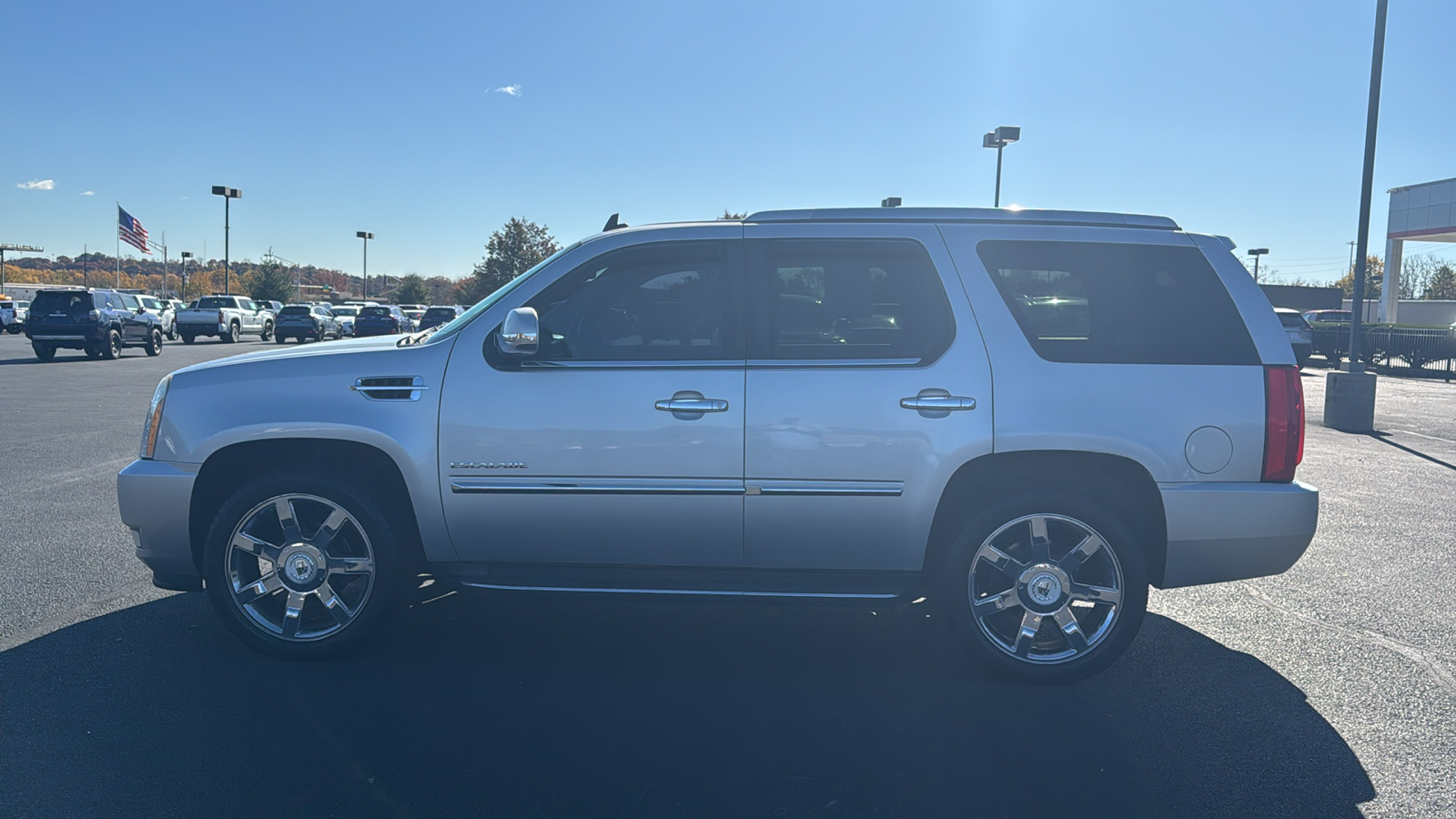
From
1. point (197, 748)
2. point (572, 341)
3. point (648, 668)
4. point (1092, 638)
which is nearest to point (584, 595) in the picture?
point (648, 668)

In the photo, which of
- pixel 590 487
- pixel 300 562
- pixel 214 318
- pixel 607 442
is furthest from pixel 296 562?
pixel 214 318

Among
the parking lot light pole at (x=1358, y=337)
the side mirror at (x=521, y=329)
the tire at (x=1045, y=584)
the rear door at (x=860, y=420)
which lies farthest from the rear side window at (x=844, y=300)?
Result: the parking lot light pole at (x=1358, y=337)

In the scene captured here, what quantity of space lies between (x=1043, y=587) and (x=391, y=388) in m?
2.88

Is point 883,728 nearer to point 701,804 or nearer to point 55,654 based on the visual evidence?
point 701,804

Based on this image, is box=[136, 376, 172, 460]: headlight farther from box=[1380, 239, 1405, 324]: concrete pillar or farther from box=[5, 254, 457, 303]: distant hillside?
box=[5, 254, 457, 303]: distant hillside

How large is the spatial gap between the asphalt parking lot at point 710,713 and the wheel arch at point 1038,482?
554 mm

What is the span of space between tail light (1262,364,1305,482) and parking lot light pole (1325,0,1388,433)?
11013mm

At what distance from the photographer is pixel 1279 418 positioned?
4.19m

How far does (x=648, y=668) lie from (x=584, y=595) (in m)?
0.48

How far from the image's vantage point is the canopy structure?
3644cm

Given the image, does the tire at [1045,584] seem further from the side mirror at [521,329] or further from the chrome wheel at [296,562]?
the chrome wheel at [296,562]

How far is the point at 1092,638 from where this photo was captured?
4285 mm

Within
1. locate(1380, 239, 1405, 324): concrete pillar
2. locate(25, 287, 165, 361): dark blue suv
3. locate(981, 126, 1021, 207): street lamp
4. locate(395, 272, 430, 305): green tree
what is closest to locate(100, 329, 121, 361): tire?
locate(25, 287, 165, 361): dark blue suv

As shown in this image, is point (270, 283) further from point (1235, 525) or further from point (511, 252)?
point (1235, 525)
